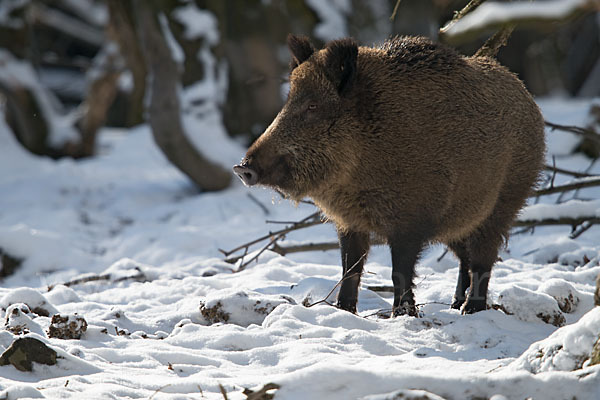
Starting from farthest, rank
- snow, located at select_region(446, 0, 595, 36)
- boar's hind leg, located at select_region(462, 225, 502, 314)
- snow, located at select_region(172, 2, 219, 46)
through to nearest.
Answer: snow, located at select_region(172, 2, 219, 46)
boar's hind leg, located at select_region(462, 225, 502, 314)
snow, located at select_region(446, 0, 595, 36)

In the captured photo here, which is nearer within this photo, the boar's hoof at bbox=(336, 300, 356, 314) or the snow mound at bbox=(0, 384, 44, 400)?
the snow mound at bbox=(0, 384, 44, 400)

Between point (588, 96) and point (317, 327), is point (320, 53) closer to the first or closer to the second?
point (317, 327)

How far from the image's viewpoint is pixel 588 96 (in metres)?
14.9

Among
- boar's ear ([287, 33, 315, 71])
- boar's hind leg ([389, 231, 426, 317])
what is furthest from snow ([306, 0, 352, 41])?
boar's hind leg ([389, 231, 426, 317])

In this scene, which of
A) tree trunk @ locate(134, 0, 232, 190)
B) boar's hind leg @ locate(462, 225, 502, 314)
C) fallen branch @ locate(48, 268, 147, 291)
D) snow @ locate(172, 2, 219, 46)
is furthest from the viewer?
snow @ locate(172, 2, 219, 46)

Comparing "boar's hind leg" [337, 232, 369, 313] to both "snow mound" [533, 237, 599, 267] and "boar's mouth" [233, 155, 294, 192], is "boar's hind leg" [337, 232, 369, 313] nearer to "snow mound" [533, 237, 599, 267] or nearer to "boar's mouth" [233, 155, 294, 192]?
"boar's mouth" [233, 155, 294, 192]

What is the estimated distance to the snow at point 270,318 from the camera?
2.76 meters

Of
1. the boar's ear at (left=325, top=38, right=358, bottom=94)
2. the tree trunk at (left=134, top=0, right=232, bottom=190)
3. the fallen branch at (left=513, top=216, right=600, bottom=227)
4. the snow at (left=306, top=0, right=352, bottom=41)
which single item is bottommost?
the fallen branch at (left=513, top=216, right=600, bottom=227)

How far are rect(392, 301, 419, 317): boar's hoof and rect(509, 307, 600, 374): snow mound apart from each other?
1430mm

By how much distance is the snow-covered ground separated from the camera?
274 centimetres

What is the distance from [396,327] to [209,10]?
7.81 m

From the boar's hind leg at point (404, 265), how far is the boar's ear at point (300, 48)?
1308mm

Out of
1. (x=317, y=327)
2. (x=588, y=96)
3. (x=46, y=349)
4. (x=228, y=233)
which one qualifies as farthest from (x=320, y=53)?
(x=588, y=96)

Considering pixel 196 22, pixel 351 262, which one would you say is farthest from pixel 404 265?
pixel 196 22
